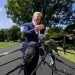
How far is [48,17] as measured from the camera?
60.8m

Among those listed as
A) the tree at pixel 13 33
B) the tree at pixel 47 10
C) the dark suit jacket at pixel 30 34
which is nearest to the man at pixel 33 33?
the dark suit jacket at pixel 30 34

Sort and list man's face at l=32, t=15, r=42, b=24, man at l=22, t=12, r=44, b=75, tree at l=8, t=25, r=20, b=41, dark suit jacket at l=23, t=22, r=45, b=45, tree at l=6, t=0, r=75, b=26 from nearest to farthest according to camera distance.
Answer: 1. man at l=22, t=12, r=44, b=75
2. man's face at l=32, t=15, r=42, b=24
3. dark suit jacket at l=23, t=22, r=45, b=45
4. tree at l=6, t=0, r=75, b=26
5. tree at l=8, t=25, r=20, b=41

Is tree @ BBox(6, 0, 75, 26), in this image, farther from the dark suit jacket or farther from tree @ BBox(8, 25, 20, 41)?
tree @ BBox(8, 25, 20, 41)

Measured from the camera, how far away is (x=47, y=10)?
60656 mm

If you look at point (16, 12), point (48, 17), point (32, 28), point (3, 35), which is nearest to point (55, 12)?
point (48, 17)

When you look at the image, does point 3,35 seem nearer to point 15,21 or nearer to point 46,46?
point 15,21

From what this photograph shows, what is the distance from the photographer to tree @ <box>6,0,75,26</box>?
198 ft

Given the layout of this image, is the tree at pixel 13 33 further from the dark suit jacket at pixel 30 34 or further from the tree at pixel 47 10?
the dark suit jacket at pixel 30 34

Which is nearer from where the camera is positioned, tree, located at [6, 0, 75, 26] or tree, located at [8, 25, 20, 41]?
tree, located at [6, 0, 75, 26]

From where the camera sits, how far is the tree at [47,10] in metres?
60.3

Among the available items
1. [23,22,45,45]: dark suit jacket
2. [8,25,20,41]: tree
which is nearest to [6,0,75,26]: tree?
[23,22,45,45]: dark suit jacket

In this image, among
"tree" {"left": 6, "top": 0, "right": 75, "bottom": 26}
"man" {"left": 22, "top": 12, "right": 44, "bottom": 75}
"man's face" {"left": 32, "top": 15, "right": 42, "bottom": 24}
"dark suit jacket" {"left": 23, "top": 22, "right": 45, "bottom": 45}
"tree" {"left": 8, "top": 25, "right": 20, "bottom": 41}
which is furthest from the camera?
"tree" {"left": 8, "top": 25, "right": 20, "bottom": 41}

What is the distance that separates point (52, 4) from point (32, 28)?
A: 55279 millimetres

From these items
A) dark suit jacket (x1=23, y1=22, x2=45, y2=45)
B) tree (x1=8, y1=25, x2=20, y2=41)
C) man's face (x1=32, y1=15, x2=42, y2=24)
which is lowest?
tree (x1=8, y1=25, x2=20, y2=41)
